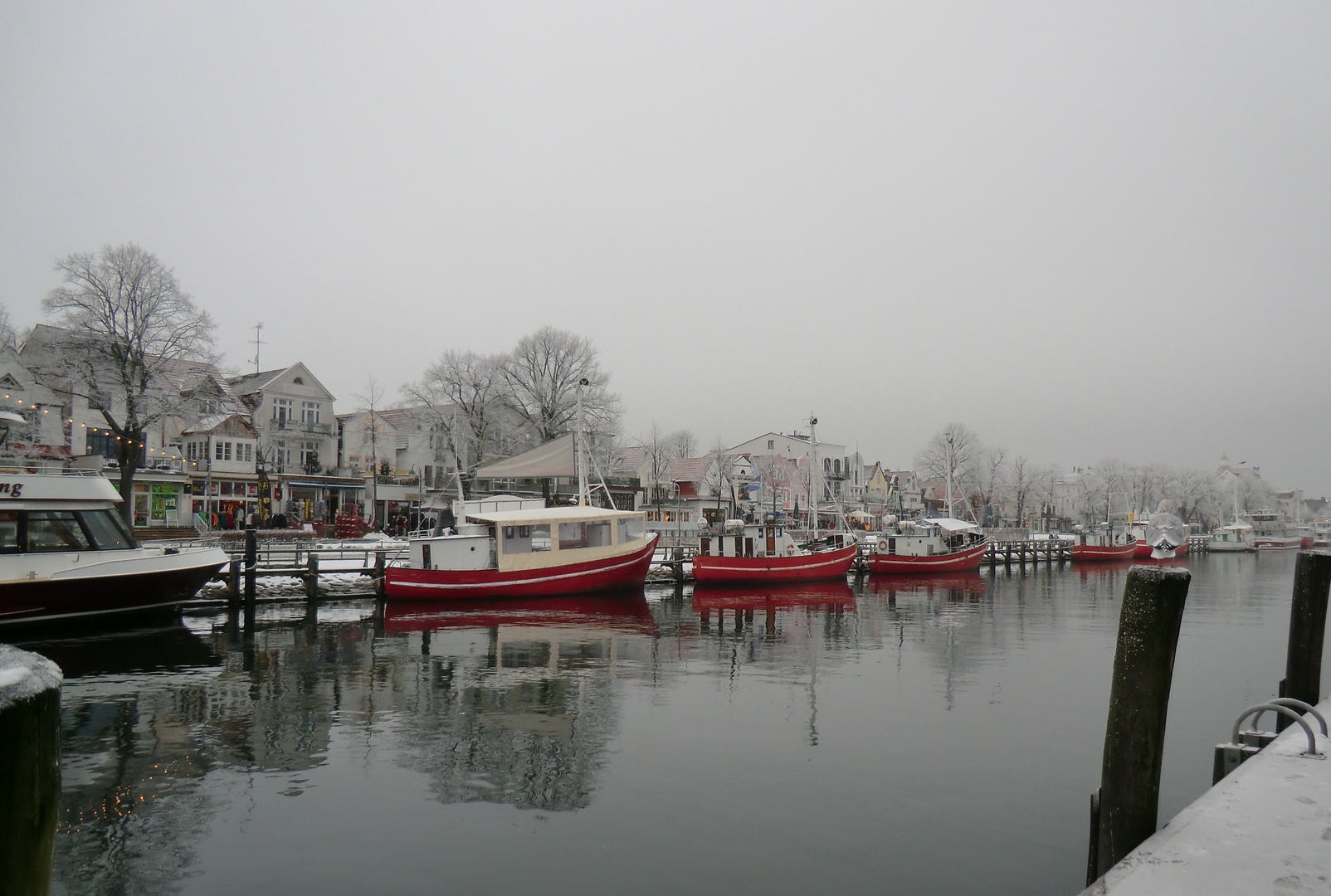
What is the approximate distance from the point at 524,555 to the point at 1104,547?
2291 inches

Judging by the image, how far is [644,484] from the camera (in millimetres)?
85375

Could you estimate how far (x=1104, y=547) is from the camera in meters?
70.7

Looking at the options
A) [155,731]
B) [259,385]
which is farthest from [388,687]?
[259,385]

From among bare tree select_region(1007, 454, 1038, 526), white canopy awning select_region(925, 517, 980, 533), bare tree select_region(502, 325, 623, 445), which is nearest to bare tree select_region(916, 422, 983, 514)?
bare tree select_region(1007, 454, 1038, 526)

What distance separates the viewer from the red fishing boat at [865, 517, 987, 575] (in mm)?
49938

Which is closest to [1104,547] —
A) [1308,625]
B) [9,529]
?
[1308,625]

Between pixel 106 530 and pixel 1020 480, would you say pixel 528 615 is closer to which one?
pixel 106 530

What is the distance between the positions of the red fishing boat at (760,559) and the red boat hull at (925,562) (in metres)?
5.62

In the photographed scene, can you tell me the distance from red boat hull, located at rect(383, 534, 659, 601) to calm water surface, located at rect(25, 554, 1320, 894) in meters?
5.48

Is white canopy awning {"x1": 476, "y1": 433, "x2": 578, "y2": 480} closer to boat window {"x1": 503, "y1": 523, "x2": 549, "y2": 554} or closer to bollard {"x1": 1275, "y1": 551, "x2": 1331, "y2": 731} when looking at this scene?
boat window {"x1": 503, "y1": 523, "x2": 549, "y2": 554}

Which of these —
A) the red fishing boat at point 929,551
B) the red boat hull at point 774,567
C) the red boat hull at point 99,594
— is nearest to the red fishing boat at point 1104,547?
the red fishing boat at point 929,551

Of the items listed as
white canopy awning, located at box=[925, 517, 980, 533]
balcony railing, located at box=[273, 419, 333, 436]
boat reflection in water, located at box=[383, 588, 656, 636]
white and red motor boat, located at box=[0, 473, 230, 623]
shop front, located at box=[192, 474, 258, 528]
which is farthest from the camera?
balcony railing, located at box=[273, 419, 333, 436]

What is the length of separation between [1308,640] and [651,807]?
8337 mm

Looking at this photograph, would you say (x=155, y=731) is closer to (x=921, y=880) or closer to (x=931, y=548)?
(x=921, y=880)
